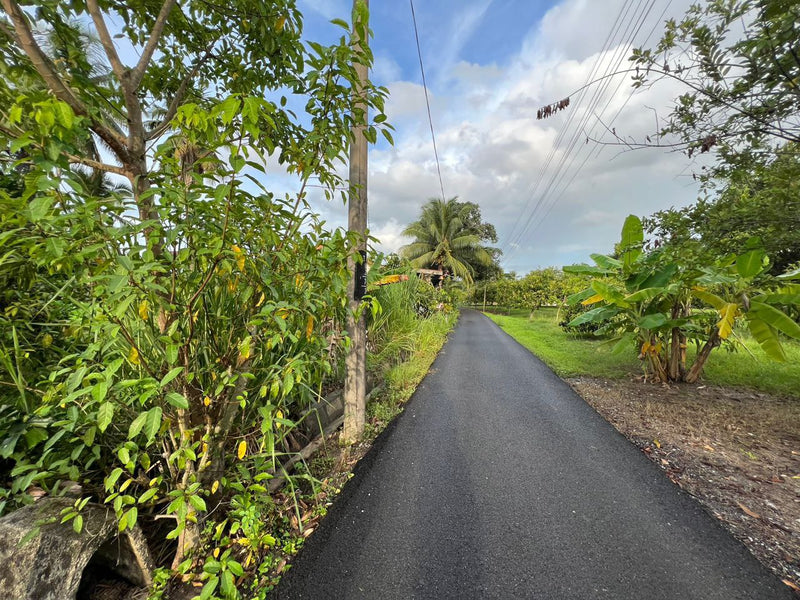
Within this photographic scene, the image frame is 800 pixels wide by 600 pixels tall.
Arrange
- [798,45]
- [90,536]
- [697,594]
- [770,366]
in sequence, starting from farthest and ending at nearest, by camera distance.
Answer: [770,366], [798,45], [697,594], [90,536]

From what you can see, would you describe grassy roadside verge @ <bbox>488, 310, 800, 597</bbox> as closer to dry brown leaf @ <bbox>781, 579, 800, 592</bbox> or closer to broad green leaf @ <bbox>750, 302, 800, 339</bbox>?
dry brown leaf @ <bbox>781, 579, 800, 592</bbox>

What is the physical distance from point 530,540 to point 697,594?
700mm

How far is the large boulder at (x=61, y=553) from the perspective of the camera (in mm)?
987

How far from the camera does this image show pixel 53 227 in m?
1.04

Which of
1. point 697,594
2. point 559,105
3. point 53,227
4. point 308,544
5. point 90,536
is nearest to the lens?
point 53,227

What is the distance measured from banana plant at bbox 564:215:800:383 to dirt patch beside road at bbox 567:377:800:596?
657 mm

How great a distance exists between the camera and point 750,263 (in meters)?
2.95

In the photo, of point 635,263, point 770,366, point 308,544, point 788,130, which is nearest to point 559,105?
point 788,130

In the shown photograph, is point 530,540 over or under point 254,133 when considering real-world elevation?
under

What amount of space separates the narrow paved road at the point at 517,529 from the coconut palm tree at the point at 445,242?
70.6 feet

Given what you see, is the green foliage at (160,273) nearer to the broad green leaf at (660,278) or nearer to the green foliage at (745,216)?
the green foliage at (745,216)

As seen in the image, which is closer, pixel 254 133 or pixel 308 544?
pixel 254 133

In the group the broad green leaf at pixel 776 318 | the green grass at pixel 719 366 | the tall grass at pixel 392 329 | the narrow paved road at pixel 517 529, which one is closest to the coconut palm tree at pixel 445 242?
the green grass at pixel 719 366

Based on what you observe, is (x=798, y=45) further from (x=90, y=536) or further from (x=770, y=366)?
(x=770, y=366)
